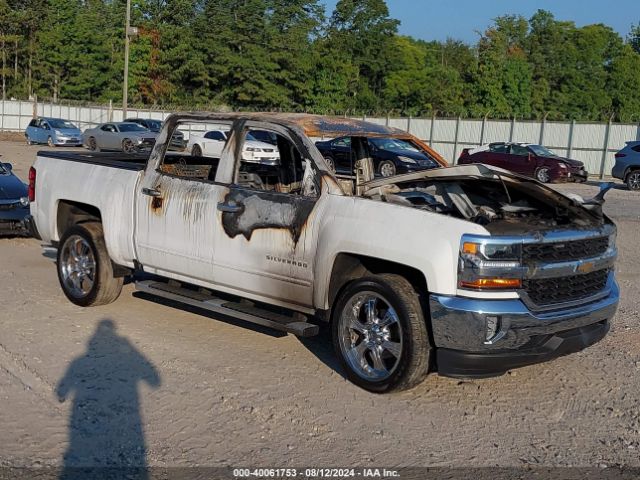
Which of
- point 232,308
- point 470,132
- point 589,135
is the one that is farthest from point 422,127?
point 232,308

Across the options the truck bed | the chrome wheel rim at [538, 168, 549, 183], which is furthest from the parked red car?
the truck bed

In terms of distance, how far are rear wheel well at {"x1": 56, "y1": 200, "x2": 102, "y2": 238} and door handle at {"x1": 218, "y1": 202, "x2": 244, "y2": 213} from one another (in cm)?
207

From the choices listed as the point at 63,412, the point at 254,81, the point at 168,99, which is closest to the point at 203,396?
the point at 63,412

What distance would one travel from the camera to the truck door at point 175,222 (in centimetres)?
643

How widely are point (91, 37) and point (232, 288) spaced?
69372 millimetres

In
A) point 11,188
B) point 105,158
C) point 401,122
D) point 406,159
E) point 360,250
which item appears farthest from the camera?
point 401,122

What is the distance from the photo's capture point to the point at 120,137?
35188 millimetres

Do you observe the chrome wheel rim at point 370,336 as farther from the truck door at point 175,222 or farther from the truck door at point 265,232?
the truck door at point 175,222

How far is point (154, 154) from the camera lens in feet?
23.1

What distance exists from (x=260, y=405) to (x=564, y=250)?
223cm

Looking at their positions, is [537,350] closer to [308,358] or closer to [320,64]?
[308,358]

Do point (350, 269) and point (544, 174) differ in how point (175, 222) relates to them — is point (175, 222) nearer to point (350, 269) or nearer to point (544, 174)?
point (350, 269)

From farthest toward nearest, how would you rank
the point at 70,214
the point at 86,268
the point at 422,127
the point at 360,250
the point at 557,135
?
1. the point at 422,127
2. the point at 557,135
3. the point at 70,214
4. the point at 86,268
5. the point at 360,250

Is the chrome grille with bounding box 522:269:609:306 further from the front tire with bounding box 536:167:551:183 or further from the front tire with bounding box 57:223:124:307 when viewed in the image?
the front tire with bounding box 536:167:551:183
